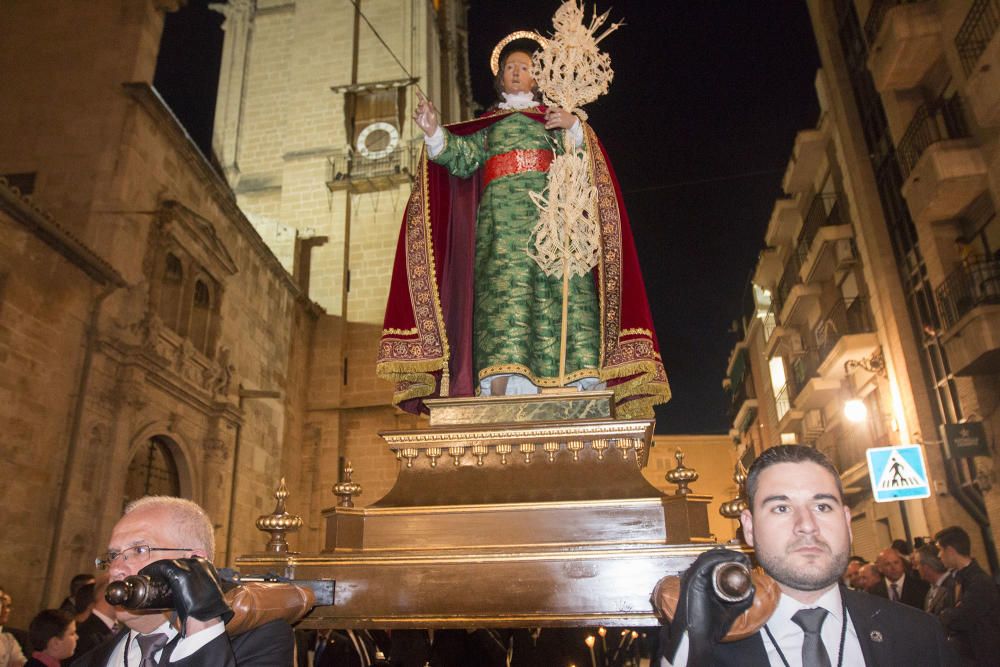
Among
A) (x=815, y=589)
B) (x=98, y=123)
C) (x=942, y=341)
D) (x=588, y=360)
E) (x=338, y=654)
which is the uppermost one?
(x=98, y=123)

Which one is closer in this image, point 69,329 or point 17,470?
point 17,470

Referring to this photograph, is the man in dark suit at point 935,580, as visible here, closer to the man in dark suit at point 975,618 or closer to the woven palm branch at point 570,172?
the man in dark suit at point 975,618

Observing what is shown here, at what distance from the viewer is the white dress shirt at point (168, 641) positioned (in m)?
1.68

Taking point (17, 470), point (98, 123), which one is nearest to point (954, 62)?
point (98, 123)

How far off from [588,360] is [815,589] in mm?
2245

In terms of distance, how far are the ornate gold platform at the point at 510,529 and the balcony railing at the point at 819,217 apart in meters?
13.9

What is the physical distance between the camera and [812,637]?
1.65 metres

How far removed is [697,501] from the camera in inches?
117

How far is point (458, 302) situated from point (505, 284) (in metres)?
0.37

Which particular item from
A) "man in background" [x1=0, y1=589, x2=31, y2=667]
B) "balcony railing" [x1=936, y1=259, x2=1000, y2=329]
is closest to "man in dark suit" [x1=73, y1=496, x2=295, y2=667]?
"man in background" [x1=0, y1=589, x2=31, y2=667]

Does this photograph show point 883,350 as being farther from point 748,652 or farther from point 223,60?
point 223,60

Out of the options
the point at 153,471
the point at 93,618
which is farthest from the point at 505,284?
the point at 153,471

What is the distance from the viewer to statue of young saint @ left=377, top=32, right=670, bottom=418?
3865 mm

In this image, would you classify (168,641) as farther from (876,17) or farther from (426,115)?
(876,17)
